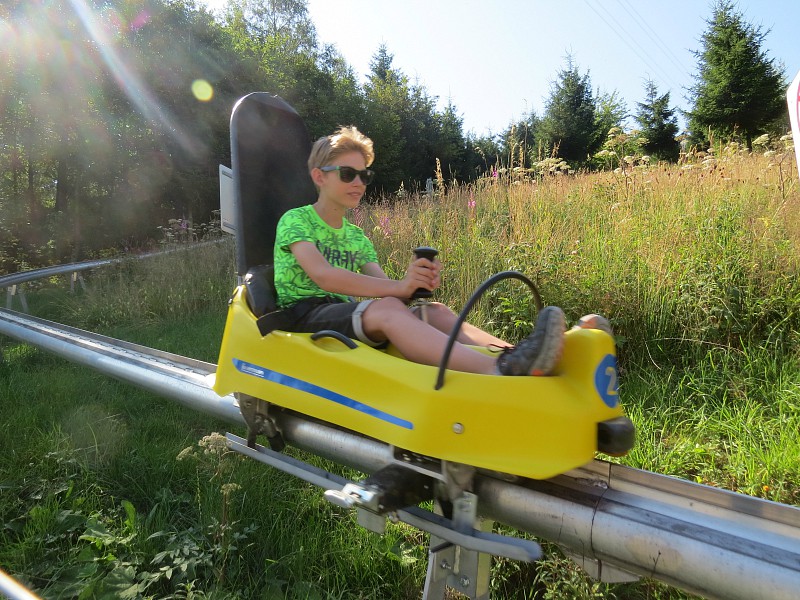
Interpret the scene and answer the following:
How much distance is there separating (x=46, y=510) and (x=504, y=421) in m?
2.13

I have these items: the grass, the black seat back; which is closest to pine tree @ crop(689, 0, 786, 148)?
the grass

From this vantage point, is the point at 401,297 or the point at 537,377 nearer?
the point at 537,377

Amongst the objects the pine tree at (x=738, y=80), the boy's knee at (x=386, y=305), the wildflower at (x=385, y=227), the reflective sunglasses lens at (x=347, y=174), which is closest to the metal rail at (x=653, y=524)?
the boy's knee at (x=386, y=305)

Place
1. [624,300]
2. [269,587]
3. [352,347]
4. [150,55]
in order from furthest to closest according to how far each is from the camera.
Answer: [150,55], [624,300], [269,587], [352,347]

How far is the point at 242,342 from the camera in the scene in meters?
2.01

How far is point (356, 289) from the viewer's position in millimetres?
1968

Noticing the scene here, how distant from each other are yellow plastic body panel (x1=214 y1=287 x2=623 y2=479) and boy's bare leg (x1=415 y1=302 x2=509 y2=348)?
432mm

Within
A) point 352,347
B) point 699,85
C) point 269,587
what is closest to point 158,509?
point 269,587

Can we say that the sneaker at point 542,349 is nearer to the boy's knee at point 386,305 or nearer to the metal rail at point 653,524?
the metal rail at point 653,524

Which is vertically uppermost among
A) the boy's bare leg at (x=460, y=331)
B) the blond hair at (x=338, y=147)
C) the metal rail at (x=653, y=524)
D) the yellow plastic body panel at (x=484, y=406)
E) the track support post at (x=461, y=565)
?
the blond hair at (x=338, y=147)

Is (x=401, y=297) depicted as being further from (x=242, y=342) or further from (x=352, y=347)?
(x=242, y=342)

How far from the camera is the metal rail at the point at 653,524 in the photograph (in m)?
1.09

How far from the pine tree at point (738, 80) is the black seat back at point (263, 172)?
1745 centimetres

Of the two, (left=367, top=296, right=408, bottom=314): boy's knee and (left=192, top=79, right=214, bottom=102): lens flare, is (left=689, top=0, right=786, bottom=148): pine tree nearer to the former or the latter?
(left=192, top=79, right=214, bottom=102): lens flare
